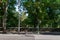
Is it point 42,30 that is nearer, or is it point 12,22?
point 42,30

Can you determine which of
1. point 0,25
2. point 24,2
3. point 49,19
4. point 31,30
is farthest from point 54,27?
point 0,25

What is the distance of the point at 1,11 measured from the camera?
1209 inches

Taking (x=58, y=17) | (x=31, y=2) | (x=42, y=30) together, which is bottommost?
(x=42, y=30)

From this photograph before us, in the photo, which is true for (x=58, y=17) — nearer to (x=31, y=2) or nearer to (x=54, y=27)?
(x=54, y=27)

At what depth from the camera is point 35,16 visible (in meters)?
30.5

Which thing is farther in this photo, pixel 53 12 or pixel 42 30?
pixel 53 12

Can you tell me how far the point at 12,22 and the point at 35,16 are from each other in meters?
4.24

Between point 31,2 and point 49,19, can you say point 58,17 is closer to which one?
point 49,19

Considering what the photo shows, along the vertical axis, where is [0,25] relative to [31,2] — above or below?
below

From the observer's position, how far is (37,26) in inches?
1182

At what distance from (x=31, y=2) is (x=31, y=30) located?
4.29 metres

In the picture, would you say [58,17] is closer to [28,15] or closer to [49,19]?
[49,19]

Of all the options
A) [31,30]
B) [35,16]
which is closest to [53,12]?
[35,16]

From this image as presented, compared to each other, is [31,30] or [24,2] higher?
[24,2]
